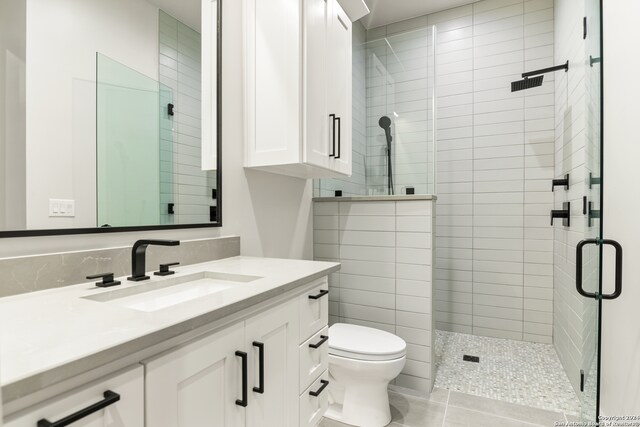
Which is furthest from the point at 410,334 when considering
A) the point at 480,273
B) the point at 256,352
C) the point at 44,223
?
the point at 44,223

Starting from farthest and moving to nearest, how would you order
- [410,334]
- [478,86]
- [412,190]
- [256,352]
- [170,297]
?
[478,86], [412,190], [410,334], [170,297], [256,352]

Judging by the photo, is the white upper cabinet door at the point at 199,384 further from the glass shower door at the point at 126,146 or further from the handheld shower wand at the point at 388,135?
the handheld shower wand at the point at 388,135

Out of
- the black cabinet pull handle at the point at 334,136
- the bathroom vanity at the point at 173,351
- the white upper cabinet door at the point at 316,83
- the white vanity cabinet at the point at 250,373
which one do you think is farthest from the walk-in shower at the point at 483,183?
the bathroom vanity at the point at 173,351

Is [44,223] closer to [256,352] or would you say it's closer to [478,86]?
[256,352]

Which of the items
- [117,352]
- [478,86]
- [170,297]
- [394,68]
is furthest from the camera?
[478,86]

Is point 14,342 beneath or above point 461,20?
beneath

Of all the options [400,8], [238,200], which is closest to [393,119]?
[400,8]

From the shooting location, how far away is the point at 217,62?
150 centimetres

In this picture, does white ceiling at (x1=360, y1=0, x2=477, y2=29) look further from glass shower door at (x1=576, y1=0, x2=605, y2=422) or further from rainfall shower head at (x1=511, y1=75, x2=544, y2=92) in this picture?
glass shower door at (x1=576, y1=0, x2=605, y2=422)

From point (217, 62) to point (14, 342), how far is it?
1.34 m

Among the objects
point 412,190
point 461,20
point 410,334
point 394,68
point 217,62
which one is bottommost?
point 410,334

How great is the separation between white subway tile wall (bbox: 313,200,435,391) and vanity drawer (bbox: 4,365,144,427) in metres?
1.76

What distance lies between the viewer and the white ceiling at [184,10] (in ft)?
4.22

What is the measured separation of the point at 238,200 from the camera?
164 centimetres
